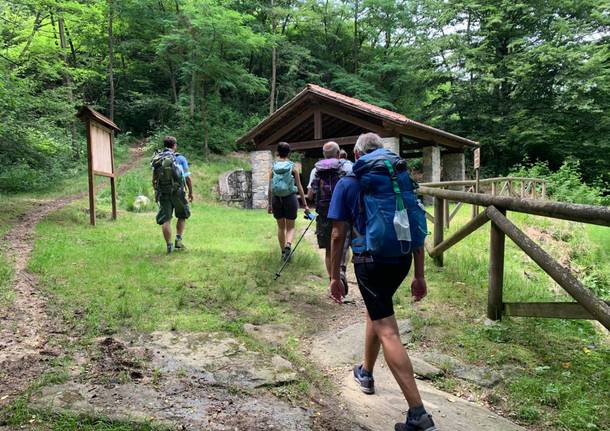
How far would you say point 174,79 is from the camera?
26297mm

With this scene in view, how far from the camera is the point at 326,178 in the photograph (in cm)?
515

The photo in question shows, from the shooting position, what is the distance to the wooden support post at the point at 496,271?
170 inches

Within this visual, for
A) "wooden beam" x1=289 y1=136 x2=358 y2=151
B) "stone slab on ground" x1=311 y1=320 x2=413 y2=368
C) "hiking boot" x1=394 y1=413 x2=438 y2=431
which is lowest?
"stone slab on ground" x1=311 y1=320 x2=413 y2=368

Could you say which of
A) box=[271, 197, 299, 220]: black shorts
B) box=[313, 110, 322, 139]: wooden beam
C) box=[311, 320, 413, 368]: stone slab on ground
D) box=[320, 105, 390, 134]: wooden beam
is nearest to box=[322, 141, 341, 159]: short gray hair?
box=[271, 197, 299, 220]: black shorts

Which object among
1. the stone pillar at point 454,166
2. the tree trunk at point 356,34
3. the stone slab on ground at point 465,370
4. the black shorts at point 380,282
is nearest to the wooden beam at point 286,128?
the stone pillar at point 454,166

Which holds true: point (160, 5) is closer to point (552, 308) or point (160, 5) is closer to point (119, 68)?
point (119, 68)

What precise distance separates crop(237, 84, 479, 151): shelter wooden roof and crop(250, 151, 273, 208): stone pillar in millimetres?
331

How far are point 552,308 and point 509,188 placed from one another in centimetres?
1089

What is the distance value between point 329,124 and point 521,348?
1344 centimetres

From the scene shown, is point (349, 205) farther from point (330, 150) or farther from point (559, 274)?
point (330, 150)

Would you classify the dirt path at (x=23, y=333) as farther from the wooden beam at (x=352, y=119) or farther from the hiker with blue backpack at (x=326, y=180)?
the wooden beam at (x=352, y=119)

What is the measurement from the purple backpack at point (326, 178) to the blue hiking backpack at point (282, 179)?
105cm

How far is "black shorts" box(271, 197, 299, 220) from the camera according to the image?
6.36 m

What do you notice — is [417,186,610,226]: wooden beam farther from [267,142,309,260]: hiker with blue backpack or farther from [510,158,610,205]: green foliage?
[510,158,610,205]: green foliage
